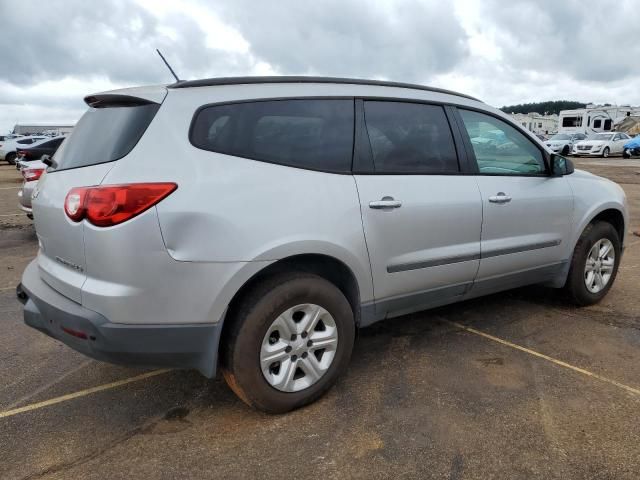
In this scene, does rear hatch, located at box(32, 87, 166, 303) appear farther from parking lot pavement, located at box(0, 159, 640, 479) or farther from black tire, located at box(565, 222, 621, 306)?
black tire, located at box(565, 222, 621, 306)

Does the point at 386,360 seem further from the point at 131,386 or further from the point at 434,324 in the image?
the point at 131,386

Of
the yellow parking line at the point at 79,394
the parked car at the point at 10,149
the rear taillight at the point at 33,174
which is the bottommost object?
the parked car at the point at 10,149

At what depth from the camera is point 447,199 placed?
3391 mm

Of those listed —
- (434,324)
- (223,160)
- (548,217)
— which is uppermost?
(223,160)

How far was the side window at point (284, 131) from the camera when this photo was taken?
2.66 meters

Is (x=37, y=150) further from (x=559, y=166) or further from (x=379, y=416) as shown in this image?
(x=379, y=416)

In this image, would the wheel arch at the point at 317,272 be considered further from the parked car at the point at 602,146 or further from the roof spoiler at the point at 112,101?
the parked car at the point at 602,146

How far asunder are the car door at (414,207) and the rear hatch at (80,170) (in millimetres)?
1190

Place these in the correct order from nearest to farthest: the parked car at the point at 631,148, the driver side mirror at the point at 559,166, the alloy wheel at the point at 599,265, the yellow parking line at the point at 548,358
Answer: the yellow parking line at the point at 548,358, the driver side mirror at the point at 559,166, the alloy wheel at the point at 599,265, the parked car at the point at 631,148

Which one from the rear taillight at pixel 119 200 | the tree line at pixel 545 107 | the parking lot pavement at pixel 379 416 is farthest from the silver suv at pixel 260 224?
the tree line at pixel 545 107

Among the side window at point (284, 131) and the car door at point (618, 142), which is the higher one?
the side window at point (284, 131)

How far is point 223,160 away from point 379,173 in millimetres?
969

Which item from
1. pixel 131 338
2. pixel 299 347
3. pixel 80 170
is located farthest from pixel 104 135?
pixel 299 347

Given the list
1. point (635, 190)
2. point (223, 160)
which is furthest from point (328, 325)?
point (635, 190)
